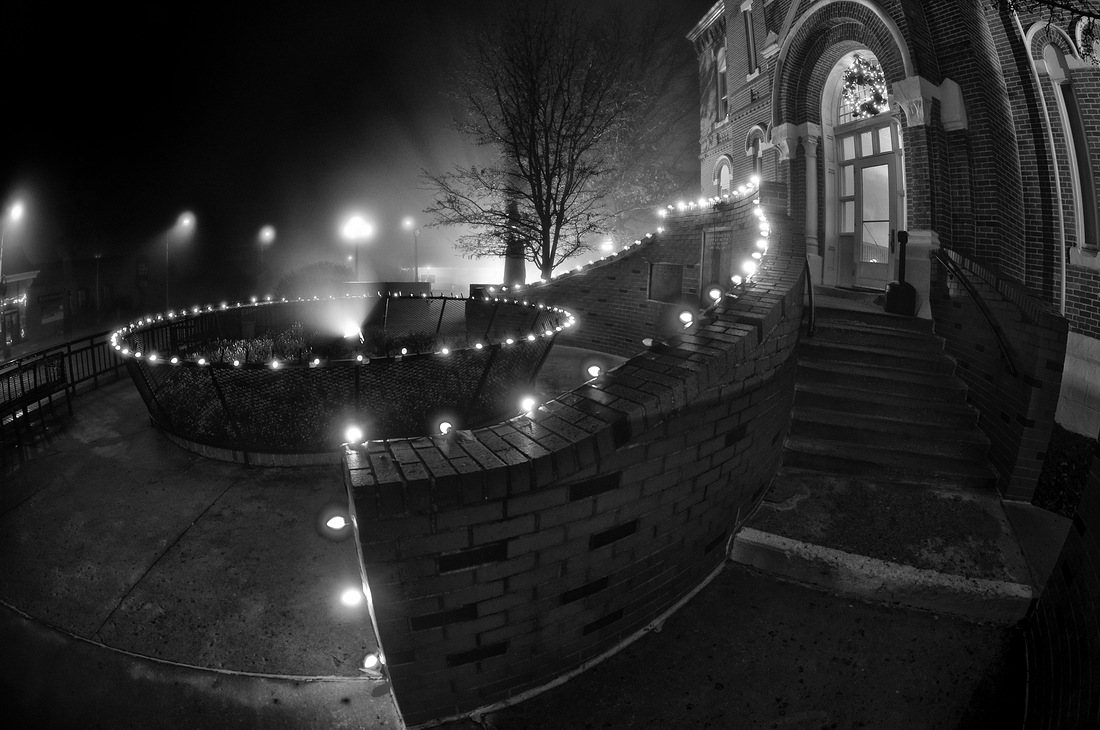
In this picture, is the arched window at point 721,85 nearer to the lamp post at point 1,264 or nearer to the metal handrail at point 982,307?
the metal handrail at point 982,307

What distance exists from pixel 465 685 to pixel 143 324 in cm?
887

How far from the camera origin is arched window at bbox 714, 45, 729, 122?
781 inches

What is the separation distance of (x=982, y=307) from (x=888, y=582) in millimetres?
3452

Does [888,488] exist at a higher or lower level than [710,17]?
lower

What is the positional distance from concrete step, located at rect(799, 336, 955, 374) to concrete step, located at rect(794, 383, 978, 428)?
57 cm

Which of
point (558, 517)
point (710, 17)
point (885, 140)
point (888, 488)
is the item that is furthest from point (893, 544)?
point (710, 17)

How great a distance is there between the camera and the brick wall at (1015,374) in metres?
4.46

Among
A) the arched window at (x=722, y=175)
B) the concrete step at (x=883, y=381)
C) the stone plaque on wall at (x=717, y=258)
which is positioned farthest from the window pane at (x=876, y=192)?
the arched window at (x=722, y=175)

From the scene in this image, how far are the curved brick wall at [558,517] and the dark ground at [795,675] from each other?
0.16 metres

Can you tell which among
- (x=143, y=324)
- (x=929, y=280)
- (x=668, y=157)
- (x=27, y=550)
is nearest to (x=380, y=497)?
(x=27, y=550)

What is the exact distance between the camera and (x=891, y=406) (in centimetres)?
514

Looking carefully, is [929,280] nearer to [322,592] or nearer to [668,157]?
[322,592]

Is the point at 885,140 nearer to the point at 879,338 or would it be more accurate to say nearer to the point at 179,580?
the point at 879,338

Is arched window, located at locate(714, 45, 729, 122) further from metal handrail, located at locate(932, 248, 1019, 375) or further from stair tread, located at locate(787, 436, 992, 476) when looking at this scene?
stair tread, located at locate(787, 436, 992, 476)
